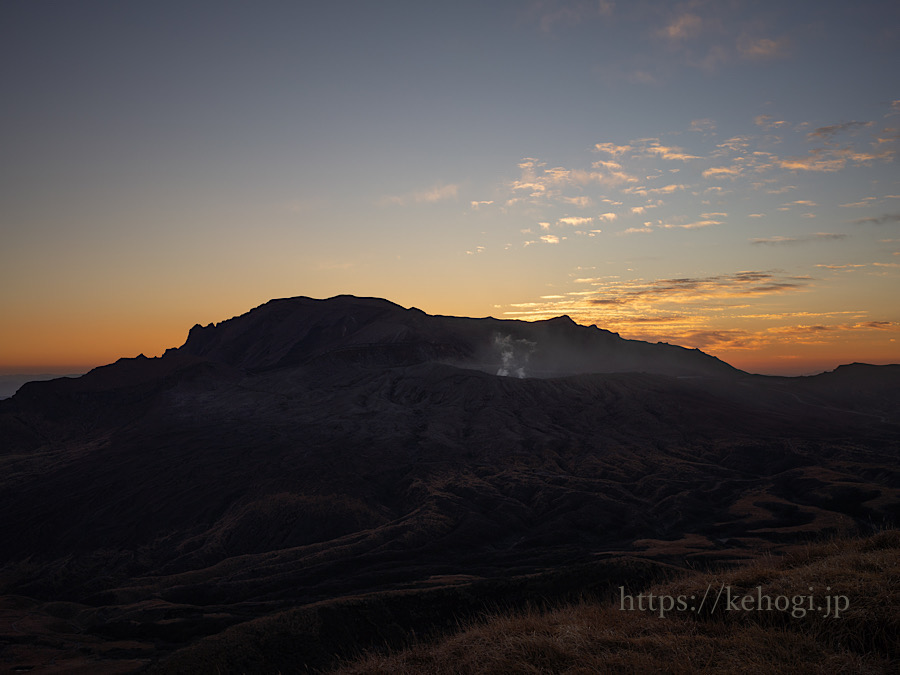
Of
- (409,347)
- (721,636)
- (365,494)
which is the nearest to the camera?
(721,636)

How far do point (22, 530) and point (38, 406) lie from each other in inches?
2992

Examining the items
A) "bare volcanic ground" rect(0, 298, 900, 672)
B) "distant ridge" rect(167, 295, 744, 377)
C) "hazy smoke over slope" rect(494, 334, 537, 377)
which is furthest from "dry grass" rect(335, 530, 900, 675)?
"hazy smoke over slope" rect(494, 334, 537, 377)

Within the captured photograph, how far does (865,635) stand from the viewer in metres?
8.30

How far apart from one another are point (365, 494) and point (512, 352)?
115 meters

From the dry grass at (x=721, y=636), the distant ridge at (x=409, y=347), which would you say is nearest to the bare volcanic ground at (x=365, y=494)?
the distant ridge at (x=409, y=347)

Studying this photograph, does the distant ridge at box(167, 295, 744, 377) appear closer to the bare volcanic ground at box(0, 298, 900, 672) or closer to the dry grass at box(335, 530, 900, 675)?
the bare volcanic ground at box(0, 298, 900, 672)

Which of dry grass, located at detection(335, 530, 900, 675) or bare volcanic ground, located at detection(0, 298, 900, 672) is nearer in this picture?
dry grass, located at detection(335, 530, 900, 675)

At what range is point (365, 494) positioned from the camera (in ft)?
261

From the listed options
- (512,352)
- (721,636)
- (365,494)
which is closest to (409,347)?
(512,352)

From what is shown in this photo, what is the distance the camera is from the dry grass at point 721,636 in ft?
26.3

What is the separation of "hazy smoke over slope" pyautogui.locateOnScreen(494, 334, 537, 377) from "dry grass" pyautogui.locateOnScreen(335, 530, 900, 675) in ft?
511

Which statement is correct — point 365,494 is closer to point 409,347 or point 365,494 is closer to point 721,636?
point 721,636

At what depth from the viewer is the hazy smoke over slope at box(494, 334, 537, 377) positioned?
171m

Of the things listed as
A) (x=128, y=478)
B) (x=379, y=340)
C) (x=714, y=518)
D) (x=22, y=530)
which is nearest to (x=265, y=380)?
(x=379, y=340)
